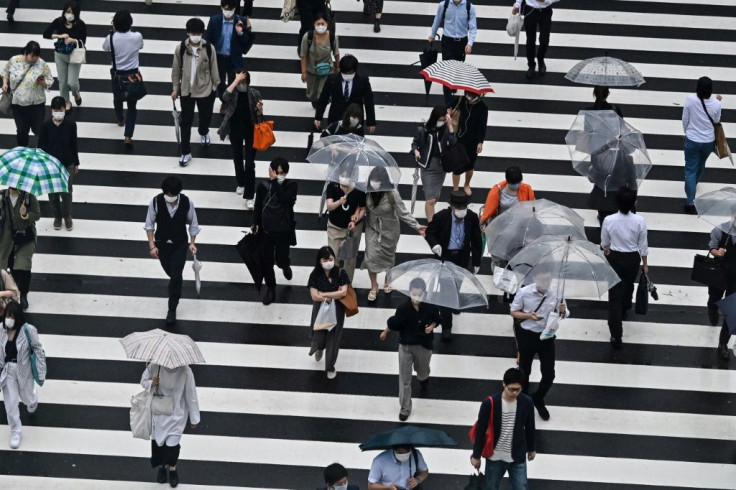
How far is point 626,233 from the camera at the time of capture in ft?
45.2

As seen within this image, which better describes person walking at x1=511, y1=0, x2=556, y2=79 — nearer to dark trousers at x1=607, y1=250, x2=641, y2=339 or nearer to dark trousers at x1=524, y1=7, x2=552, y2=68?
dark trousers at x1=524, y1=7, x2=552, y2=68

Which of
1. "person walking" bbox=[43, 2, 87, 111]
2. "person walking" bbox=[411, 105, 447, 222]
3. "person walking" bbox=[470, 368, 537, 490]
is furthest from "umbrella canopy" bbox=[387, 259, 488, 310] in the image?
"person walking" bbox=[43, 2, 87, 111]

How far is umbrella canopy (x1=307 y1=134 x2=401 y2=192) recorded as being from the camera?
13945mm

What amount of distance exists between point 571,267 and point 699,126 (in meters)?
4.01

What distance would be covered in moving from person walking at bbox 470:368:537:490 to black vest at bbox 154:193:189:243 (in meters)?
3.92

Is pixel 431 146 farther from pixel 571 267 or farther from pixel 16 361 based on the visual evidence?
pixel 16 361

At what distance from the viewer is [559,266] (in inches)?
494

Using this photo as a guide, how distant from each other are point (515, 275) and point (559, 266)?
40.7 inches

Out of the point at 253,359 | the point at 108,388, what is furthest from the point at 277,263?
the point at 108,388

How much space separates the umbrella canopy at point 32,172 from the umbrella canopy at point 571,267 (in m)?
4.45

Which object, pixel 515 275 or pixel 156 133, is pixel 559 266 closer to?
pixel 515 275

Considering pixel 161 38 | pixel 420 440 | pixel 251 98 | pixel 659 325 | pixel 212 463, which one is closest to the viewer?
pixel 420 440

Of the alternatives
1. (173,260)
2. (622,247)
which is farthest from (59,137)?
(622,247)

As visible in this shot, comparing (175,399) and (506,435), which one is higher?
(175,399)
